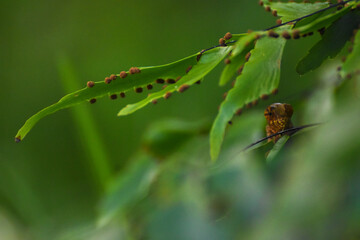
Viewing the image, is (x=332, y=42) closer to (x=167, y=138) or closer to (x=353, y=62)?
(x=353, y=62)

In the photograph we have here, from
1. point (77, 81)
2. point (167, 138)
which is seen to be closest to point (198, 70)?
point (167, 138)

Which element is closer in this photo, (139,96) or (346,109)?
(346,109)

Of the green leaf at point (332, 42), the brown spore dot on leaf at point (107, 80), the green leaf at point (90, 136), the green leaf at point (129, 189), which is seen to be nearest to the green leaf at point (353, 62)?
the green leaf at point (332, 42)

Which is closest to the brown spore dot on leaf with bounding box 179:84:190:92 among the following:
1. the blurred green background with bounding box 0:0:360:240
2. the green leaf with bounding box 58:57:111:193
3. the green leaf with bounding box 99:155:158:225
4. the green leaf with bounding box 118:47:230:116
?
the green leaf with bounding box 118:47:230:116

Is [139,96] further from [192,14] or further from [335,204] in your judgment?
[335,204]

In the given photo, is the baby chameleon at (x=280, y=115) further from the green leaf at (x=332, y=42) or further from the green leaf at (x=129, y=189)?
the green leaf at (x=129, y=189)

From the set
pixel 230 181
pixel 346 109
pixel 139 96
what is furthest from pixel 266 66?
pixel 139 96
